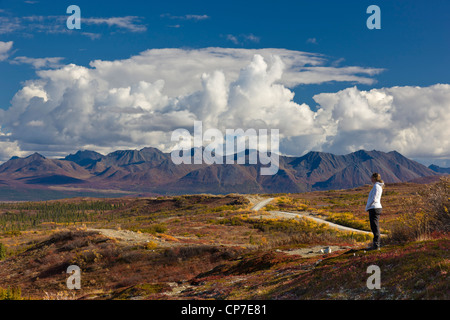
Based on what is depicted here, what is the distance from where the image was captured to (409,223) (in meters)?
17.4

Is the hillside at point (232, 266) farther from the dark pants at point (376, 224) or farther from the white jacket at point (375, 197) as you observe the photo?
the white jacket at point (375, 197)

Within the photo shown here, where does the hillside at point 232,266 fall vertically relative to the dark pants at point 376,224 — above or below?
below

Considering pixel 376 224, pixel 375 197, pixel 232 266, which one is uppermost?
pixel 375 197

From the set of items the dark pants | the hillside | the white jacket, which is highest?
the white jacket

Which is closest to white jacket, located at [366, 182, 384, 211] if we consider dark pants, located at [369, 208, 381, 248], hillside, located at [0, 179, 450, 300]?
dark pants, located at [369, 208, 381, 248]

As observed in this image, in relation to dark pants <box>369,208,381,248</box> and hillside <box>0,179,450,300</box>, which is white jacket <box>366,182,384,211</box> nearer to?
dark pants <box>369,208,381,248</box>

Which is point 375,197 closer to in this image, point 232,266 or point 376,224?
point 376,224

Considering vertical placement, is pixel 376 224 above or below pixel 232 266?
above

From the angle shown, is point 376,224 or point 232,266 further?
point 232,266

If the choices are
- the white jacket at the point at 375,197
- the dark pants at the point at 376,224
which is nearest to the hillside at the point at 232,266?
the dark pants at the point at 376,224

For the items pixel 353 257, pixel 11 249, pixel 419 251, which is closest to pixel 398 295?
pixel 419 251

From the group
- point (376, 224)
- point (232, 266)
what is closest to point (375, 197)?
point (376, 224)
